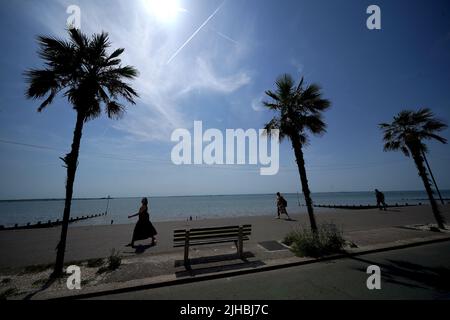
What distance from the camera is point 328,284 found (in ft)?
15.9

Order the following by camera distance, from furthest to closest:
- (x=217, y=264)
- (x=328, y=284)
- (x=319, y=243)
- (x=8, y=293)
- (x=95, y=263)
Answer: (x=319, y=243), (x=95, y=263), (x=217, y=264), (x=328, y=284), (x=8, y=293)

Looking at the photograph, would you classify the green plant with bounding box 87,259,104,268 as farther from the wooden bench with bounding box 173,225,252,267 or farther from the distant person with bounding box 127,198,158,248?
the wooden bench with bounding box 173,225,252,267

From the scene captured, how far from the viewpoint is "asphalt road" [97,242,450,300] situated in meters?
4.37

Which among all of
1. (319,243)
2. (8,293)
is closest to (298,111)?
(319,243)

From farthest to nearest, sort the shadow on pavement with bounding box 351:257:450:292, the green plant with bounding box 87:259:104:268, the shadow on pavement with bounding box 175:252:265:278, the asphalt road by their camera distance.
→ the green plant with bounding box 87:259:104:268
the shadow on pavement with bounding box 175:252:265:278
the shadow on pavement with bounding box 351:257:450:292
the asphalt road

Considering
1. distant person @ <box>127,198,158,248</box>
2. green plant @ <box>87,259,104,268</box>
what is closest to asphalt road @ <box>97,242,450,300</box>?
green plant @ <box>87,259,104,268</box>

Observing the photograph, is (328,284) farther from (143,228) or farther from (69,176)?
(69,176)

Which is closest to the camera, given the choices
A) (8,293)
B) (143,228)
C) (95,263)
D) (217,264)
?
(8,293)

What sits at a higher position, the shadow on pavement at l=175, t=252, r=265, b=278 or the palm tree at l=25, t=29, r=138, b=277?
the palm tree at l=25, t=29, r=138, b=277

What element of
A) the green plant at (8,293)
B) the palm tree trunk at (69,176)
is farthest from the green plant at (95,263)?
the green plant at (8,293)

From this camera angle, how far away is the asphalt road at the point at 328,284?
14.3 feet

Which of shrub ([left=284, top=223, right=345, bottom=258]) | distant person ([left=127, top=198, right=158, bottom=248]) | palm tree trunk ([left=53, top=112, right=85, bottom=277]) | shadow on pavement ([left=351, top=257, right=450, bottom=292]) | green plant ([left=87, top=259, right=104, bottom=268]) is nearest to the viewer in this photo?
shadow on pavement ([left=351, top=257, right=450, bottom=292])

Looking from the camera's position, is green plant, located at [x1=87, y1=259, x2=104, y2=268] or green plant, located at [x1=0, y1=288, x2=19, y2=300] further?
green plant, located at [x1=87, y1=259, x2=104, y2=268]
